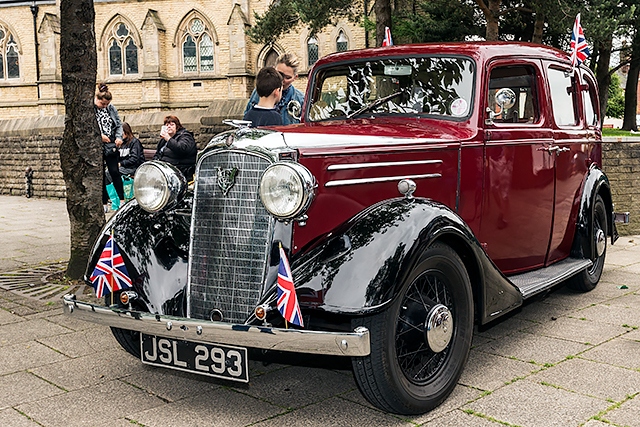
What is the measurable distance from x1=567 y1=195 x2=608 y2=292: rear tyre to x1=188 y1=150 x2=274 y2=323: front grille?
140 inches

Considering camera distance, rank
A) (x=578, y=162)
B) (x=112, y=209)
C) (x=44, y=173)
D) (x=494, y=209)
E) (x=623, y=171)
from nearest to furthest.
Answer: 1. (x=494, y=209)
2. (x=578, y=162)
3. (x=623, y=171)
4. (x=112, y=209)
5. (x=44, y=173)

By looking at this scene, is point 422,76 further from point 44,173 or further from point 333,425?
point 44,173

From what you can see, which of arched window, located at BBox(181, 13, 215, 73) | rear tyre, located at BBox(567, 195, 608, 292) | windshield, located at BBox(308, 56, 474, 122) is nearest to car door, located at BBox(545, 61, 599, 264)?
rear tyre, located at BBox(567, 195, 608, 292)

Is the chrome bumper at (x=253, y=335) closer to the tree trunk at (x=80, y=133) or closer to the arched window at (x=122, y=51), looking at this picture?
the tree trunk at (x=80, y=133)

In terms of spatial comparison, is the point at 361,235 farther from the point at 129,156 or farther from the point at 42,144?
the point at 42,144

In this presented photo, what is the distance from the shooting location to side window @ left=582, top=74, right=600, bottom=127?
609 cm

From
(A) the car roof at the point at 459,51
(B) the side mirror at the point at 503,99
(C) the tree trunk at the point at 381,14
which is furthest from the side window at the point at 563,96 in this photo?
(C) the tree trunk at the point at 381,14

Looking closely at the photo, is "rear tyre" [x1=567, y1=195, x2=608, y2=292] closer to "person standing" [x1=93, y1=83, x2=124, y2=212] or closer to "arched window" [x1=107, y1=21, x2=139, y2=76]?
"person standing" [x1=93, y1=83, x2=124, y2=212]

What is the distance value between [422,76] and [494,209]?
106cm

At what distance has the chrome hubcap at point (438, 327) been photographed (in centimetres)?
345

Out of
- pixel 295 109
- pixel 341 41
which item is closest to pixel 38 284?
pixel 295 109

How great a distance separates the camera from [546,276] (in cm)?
498

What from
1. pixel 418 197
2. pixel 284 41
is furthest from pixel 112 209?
pixel 284 41

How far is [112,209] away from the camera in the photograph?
38.8 feet
